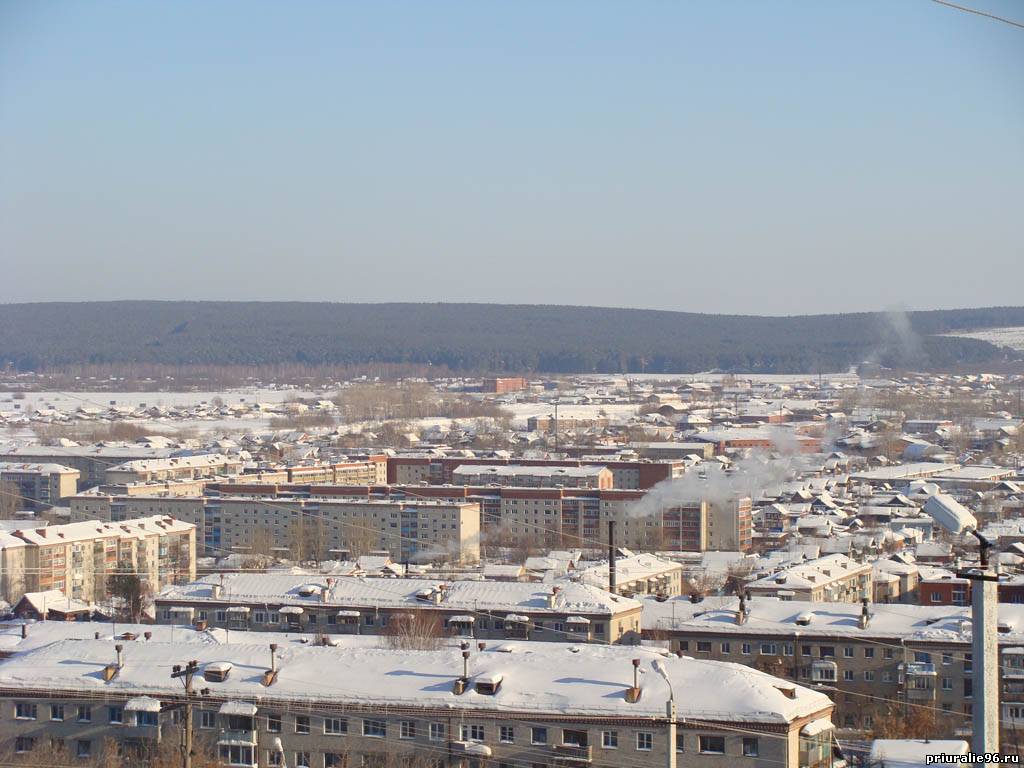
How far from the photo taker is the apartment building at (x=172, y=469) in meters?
19.7

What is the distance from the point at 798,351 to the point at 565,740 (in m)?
50.8

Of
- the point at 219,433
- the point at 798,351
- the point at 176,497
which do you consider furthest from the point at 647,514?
the point at 798,351

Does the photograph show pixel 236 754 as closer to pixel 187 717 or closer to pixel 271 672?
pixel 271 672

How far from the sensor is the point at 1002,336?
180 ft

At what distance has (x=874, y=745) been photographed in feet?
17.7

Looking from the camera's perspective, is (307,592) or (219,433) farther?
(219,433)

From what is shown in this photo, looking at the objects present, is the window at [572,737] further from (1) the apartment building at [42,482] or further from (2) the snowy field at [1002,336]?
(2) the snowy field at [1002,336]

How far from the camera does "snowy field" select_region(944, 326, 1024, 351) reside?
52.6 m

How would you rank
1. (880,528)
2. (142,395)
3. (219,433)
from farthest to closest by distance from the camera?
(142,395)
(219,433)
(880,528)

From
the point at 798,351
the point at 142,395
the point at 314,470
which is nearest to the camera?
the point at 314,470

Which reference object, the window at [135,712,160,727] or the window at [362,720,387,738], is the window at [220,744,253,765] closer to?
the window at [135,712,160,727]

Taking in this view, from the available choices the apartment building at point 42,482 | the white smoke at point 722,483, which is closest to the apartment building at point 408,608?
the white smoke at point 722,483

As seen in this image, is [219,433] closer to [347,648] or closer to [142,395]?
[142,395]

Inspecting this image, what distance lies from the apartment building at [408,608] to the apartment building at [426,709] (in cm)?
242
